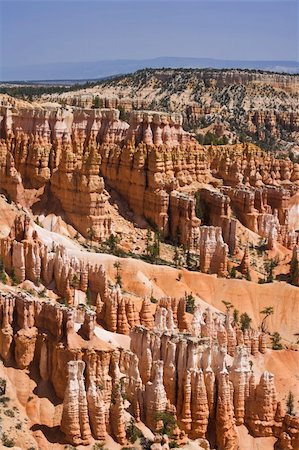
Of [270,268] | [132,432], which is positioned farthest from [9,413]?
[270,268]

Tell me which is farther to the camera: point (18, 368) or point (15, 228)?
point (15, 228)

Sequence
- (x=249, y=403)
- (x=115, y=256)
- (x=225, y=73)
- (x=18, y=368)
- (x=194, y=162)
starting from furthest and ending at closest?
1. (x=225, y=73)
2. (x=194, y=162)
3. (x=115, y=256)
4. (x=249, y=403)
5. (x=18, y=368)

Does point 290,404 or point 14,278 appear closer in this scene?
point 290,404

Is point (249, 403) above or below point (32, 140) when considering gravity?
below

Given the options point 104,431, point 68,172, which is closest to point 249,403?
point 104,431

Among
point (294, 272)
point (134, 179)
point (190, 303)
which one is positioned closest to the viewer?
point (190, 303)

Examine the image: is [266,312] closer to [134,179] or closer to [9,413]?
[134,179]

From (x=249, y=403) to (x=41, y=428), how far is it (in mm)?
10281

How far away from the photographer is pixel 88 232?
57.7 m

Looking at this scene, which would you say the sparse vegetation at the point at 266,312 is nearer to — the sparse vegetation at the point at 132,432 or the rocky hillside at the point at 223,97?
the sparse vegetation at the point at 132,432

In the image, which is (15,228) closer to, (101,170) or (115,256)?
(115,256)

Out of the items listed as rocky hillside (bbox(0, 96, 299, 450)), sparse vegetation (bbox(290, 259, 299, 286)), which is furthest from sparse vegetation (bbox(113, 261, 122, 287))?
Result: sparse vegetation (bbox(290, 259, 299, 286))

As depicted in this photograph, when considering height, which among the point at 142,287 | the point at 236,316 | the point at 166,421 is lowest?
the point at 236,316

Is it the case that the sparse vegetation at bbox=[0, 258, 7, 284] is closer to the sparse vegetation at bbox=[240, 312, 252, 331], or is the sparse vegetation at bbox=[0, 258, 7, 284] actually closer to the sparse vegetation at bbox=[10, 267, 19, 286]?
the sparse vegetation at bbox=[10, 267, 19, 286]
